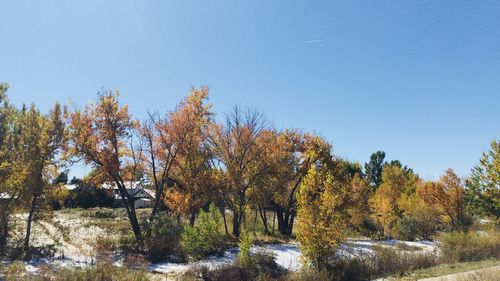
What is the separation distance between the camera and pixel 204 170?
27.3 meters

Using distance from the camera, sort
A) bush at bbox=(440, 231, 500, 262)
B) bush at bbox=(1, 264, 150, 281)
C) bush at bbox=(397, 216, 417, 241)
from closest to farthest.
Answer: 1. bush at bbox=(1, 264, 150, 281)
2. bush at bbox=(440, 231, 500, 262)
3. bush at bbox=(397, 216, 417, 241)

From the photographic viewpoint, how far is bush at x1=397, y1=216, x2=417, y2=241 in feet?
109

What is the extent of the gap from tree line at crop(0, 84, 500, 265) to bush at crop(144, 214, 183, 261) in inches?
27.9

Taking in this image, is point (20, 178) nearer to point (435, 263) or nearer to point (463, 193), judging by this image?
point (435, 263)

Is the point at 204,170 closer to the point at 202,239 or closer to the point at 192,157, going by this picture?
the point at 192,157

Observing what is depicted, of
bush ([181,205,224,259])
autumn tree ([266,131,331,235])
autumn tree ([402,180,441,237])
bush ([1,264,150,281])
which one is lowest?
bush ([1,264,150,281])

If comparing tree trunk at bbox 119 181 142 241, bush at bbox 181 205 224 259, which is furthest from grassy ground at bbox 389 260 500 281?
tree trunk at bbox 119 181 142 241

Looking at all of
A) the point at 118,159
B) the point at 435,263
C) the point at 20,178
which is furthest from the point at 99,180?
the point at 435,263

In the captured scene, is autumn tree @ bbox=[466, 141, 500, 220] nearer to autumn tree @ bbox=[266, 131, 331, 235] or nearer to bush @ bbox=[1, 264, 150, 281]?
autumn tree @ bbox=[266, 131, 331, 235]

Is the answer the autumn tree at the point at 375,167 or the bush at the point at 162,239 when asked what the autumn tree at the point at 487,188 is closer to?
the bush at the point at 162,239

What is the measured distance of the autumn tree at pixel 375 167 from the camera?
3231 inches

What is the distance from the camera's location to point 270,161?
94.8ft

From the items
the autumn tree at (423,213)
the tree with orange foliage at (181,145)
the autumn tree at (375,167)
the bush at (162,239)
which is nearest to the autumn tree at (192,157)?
the tree with orange foliage at (181,145)

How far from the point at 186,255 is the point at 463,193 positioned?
1325 inches
